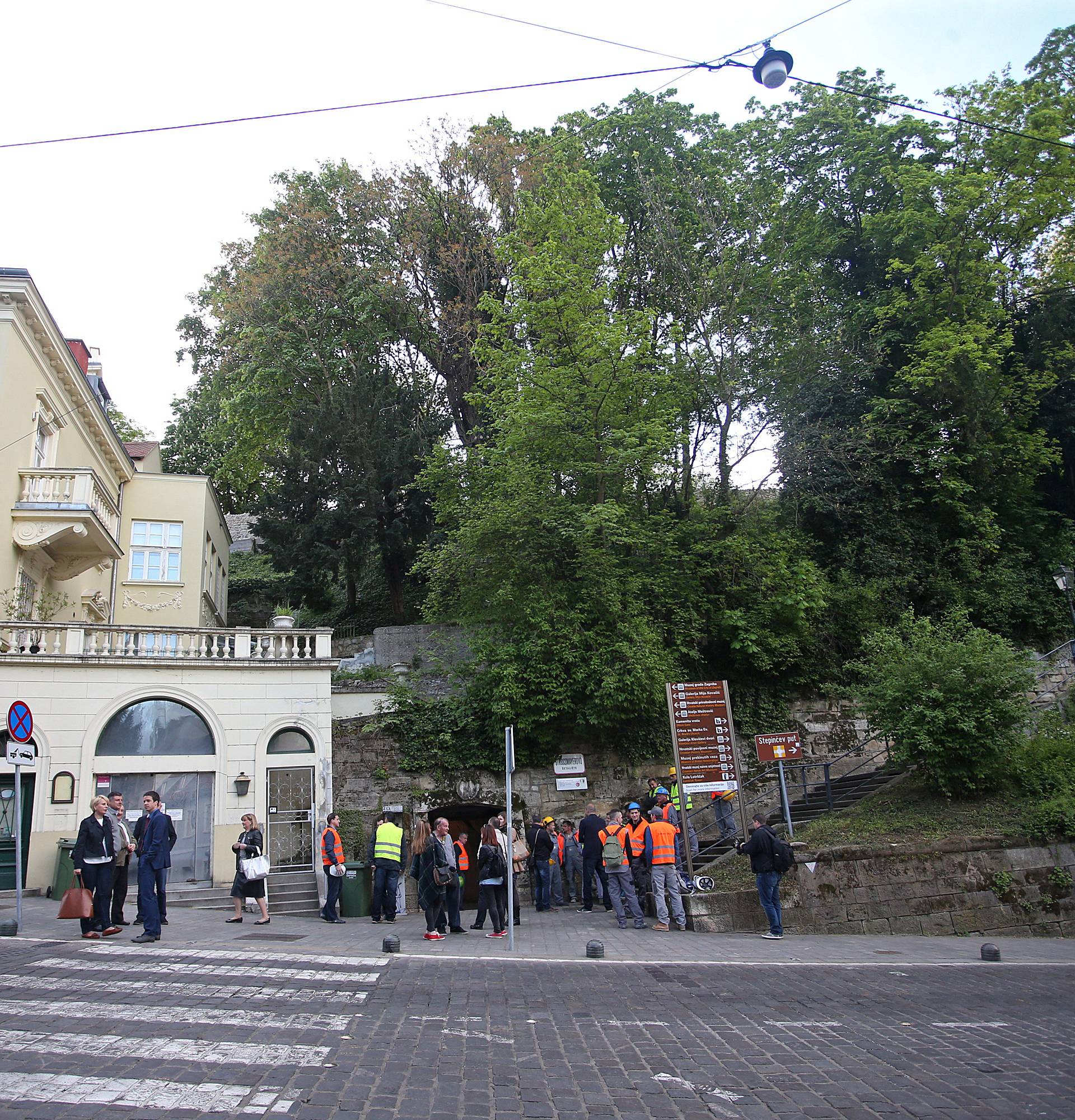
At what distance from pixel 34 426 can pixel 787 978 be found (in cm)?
1889

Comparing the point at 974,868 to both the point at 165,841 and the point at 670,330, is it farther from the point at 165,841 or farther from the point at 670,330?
the point at 670,330

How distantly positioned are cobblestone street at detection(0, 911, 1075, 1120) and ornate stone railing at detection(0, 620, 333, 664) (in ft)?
27.3

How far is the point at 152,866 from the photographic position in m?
10.8

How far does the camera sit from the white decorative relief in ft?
84.9

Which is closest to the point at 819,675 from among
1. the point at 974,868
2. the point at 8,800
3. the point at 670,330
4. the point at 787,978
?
the point at 974,868

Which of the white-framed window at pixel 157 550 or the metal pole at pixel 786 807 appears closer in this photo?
the metal pole at pixel 786 807

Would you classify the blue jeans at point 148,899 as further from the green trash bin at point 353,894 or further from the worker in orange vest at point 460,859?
the green trash bin at point 353,894

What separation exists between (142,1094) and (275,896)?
1198 centimetres

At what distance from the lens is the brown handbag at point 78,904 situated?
10516mm

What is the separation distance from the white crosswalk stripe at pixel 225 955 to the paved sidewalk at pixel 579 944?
0.51ft

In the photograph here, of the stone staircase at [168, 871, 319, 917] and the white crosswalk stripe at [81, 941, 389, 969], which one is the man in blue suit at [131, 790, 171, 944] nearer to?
the white crosswalk stripe at [81, 941, 389, 969]

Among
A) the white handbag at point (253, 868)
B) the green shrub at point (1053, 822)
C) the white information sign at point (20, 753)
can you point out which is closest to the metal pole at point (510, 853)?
the white handbag at point (253, 868)

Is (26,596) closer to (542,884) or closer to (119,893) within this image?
→ (119,893)

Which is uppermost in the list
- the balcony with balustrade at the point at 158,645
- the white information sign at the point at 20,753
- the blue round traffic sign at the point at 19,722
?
the balcony with balustrade at the point at 158,645
